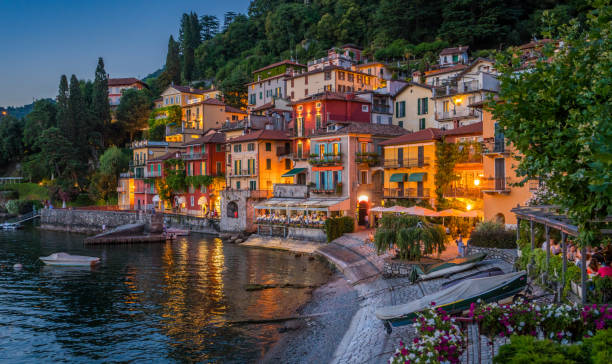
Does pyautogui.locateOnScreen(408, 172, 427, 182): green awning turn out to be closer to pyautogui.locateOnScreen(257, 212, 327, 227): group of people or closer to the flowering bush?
pyautogui.locateOnScreen(257, 212, 327, 227): group of people

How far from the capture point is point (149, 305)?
78.3 feet

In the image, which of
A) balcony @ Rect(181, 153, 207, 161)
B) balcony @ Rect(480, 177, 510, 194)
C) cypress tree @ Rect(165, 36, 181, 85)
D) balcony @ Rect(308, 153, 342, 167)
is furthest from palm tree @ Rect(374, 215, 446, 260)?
cypress tree @ Rect(165, 36, 181, 85)

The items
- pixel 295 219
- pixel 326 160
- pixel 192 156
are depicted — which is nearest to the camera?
pixel 295 219

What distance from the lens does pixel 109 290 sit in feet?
90.6

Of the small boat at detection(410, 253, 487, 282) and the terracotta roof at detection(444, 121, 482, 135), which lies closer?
the small boat at detection(410, 253, 487, 282)

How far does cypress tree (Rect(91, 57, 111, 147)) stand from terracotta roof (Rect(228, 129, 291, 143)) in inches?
1651

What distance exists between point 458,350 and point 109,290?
79.3 feet

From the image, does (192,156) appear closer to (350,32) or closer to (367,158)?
(367,158)

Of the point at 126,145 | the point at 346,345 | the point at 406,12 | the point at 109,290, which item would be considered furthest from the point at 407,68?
the point at 346,345

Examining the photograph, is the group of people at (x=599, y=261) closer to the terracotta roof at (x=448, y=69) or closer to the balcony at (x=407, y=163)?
the balcony at (x=407, y=163)

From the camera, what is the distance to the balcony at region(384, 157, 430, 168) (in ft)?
126

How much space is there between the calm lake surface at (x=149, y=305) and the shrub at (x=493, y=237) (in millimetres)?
9375

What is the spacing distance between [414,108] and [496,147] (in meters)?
21.7

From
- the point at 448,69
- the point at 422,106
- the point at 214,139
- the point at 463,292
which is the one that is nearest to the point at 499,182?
the point at 463,292
